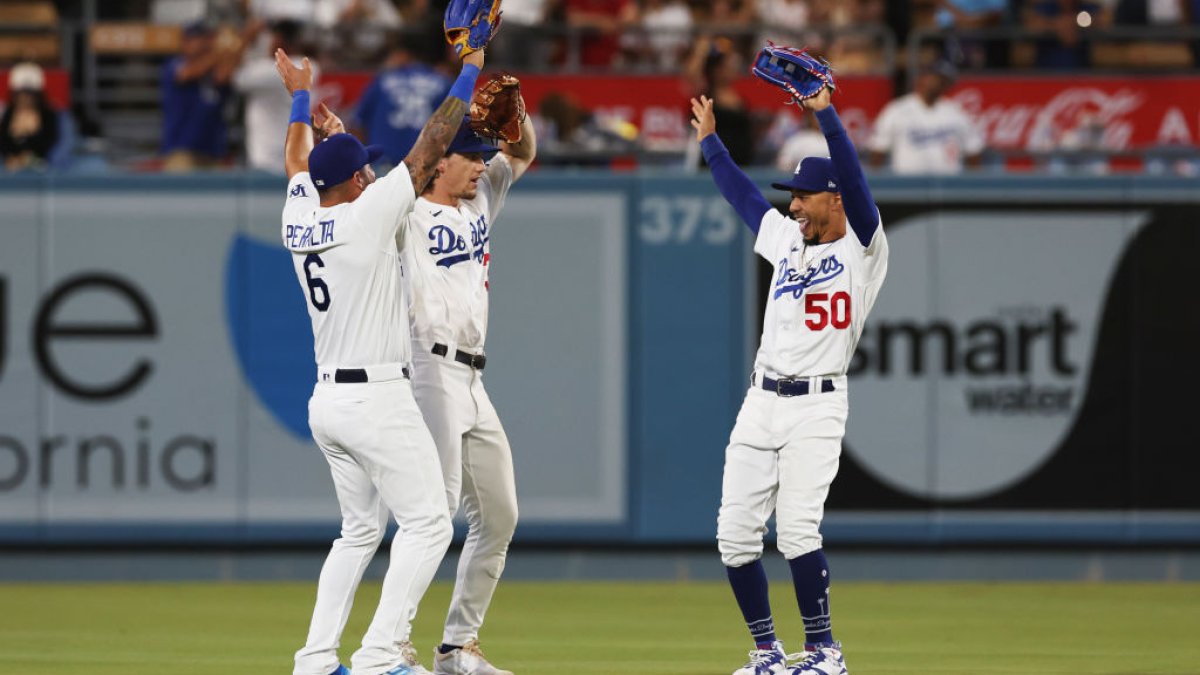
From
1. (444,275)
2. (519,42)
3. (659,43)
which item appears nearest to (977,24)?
(659,43)

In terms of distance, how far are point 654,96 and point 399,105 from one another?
3.22 meters

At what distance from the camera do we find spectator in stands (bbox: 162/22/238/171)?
14.2m

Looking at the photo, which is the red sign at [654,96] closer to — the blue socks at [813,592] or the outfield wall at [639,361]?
the outfield wall at [639,361]

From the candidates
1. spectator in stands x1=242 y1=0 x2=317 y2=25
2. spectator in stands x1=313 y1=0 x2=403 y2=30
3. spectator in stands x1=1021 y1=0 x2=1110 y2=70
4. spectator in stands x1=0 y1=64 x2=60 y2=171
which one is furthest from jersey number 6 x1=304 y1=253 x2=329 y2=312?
spectator in stands x1=1021 y1=0 x2=1110 y2=70

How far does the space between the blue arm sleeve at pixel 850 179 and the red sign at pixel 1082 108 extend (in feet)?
27.4

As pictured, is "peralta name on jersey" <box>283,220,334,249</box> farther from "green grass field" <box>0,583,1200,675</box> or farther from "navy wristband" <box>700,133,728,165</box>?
"green grass field" <box>0,583,1200,675</box>

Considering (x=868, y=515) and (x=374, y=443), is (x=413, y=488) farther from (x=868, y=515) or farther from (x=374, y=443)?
(x=868, y=515)

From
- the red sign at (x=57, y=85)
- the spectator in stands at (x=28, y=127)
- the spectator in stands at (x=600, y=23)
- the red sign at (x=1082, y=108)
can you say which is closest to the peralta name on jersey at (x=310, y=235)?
the spectator in stands at (x=28, y=127)

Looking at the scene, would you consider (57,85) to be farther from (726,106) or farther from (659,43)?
(726,106)

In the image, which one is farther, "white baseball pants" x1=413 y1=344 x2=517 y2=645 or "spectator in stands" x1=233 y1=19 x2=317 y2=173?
"spectator in stands" x1=233 y1=19 x2=317 y2=173

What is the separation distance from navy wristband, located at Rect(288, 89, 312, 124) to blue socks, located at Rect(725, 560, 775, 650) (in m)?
2.62

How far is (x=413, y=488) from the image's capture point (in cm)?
745

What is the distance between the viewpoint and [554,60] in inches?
639

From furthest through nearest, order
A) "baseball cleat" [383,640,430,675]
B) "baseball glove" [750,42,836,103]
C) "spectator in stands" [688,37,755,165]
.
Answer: "spectator in stands" [688,37,755,165]
"baseball glove" [750,42,836,103]
"baseball cleat" [383,640,430,675]
